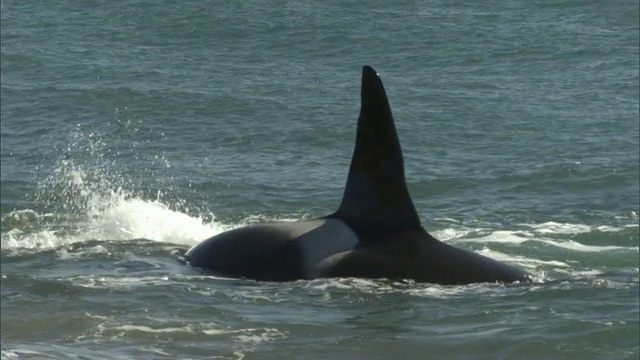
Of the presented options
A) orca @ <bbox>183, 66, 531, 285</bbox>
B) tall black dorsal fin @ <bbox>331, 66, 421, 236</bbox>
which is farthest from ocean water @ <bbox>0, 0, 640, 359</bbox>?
tall black dorsal fin @ <bbox>331, 66, 421, 236</bbox>

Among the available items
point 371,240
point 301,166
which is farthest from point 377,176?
point 301,166

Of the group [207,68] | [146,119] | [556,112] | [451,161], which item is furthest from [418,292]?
[207,68]

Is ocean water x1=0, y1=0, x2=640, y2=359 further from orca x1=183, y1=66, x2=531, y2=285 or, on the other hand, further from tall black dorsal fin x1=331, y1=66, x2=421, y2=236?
tall black dorsal fin x1=331, y1=66, x2=421, y2=236

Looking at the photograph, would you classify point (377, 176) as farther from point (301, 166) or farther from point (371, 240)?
point (301, 166)

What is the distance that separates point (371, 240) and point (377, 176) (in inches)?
23.1

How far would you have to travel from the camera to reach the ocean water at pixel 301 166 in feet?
44.7

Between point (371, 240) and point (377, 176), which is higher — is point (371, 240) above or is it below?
below

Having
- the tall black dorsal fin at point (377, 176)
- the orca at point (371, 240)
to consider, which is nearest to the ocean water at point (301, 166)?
the orca at point (371, 240)

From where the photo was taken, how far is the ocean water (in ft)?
44.7

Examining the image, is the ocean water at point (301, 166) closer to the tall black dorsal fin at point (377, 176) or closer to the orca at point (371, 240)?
the orca at point (371, 240)

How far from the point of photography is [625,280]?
52.0 feet

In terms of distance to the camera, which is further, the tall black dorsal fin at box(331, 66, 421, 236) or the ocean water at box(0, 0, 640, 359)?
the tall black dorsal fin at box(331, 66, 421, 236)

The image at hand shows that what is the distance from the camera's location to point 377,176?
15.4 meters

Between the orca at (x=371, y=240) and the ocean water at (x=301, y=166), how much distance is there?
0.72 feet
